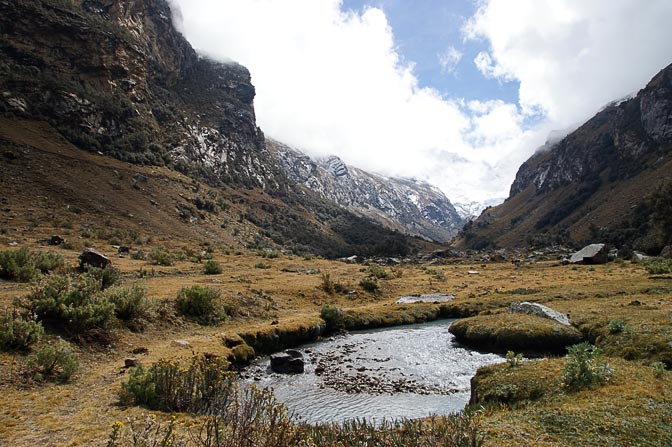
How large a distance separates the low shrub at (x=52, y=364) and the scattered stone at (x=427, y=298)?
130ft

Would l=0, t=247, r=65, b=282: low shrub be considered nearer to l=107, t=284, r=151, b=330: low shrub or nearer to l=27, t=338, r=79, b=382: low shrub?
l=107, t=284, r=151, b=330: low shrub

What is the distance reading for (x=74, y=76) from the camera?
130 meters

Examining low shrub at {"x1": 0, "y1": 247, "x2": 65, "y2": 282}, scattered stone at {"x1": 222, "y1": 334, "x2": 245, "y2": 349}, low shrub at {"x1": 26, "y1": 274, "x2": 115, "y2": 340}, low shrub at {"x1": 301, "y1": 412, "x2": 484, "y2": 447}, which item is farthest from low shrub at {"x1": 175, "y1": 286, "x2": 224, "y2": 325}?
low shrub at {"x1": 301, "y1": 412, "x2": 484, "y2": 447}

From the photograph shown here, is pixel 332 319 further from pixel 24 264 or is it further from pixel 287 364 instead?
pixel 24 264

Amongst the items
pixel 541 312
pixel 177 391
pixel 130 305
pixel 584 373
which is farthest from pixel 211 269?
pixel 584 373

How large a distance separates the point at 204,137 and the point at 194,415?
196 m

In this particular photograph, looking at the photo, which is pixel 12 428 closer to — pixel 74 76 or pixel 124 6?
pixel 74 76

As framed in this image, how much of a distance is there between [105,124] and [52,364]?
5381 inches

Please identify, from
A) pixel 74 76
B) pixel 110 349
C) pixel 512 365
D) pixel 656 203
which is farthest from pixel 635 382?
pixel 74 76

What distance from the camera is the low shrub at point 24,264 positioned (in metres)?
28.5

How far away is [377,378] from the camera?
76.4ft

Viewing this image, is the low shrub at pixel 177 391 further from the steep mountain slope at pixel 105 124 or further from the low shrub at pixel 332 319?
the steep mountain slope at pixel 105 124

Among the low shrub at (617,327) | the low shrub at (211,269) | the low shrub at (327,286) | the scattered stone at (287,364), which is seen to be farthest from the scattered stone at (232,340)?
the low shrub at (211,269)

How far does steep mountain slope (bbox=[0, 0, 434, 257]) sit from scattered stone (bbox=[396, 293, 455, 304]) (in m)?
67.1
